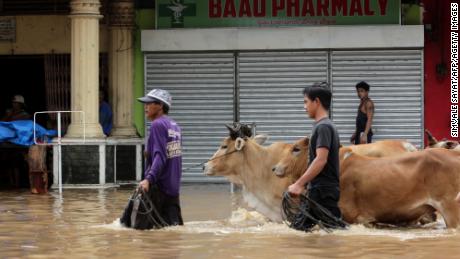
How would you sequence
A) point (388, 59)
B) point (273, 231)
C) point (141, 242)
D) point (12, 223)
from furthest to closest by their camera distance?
point (388, 59) → point (12, 223) → point (273, 231) → point (141, 242)

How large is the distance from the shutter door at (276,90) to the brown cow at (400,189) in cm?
960

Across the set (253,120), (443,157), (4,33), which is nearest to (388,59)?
(253,120)

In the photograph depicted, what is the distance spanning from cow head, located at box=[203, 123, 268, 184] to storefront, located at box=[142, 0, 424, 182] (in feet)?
26.7

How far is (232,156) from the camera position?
45.2 feet

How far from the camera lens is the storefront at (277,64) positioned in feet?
71.5

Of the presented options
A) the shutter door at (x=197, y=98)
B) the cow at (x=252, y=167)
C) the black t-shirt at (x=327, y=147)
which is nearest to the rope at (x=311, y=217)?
the black t-shirt at (x=327, y=147)

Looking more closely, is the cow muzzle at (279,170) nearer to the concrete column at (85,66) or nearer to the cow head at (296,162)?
the cow head at (296,162)

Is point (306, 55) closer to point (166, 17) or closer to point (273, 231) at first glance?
point (166, 17)

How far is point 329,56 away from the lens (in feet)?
71.7

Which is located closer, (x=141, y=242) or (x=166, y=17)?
(x=141, y=242)

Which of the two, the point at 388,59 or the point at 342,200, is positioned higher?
the point at 388,59

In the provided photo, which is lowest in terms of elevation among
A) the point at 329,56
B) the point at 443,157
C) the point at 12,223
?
the point at 12,223

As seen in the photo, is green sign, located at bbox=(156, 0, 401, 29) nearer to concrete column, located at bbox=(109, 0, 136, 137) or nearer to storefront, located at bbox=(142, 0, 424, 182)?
storefront, located at bbox=(142, 0, 424, 182)

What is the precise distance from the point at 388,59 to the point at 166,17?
175 inches
